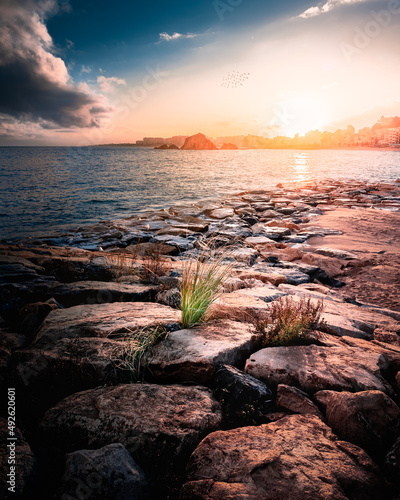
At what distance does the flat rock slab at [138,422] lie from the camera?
7.32ft

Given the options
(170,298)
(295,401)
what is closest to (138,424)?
(295,401)

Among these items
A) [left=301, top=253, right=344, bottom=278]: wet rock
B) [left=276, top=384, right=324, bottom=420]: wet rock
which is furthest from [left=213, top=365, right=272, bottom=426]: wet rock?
[left=301, top=253, right=344, bottom=278]: wet rock

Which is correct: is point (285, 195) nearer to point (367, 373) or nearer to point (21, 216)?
point (21, 216)

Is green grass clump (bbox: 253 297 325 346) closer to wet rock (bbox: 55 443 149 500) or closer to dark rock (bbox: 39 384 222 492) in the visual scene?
dark rock (bbox: 39 384 222 492)

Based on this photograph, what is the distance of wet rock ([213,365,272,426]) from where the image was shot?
2656 mm

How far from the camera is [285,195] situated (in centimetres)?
2341

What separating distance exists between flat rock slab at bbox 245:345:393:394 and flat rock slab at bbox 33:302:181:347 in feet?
4.60

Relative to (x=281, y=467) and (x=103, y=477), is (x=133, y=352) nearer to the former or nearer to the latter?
(x=103, y=477)

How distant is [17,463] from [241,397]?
2007 millimetres

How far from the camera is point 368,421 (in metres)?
2.32

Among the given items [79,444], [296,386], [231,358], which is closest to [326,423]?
[296,386]

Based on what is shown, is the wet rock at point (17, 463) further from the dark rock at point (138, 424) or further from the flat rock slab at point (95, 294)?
the flat rock slab at point (95, 294)

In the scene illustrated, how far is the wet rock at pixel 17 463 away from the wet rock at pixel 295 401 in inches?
90.1

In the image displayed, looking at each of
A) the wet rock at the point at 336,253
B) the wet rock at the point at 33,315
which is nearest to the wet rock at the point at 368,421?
the wet rock at the point at 33,315
